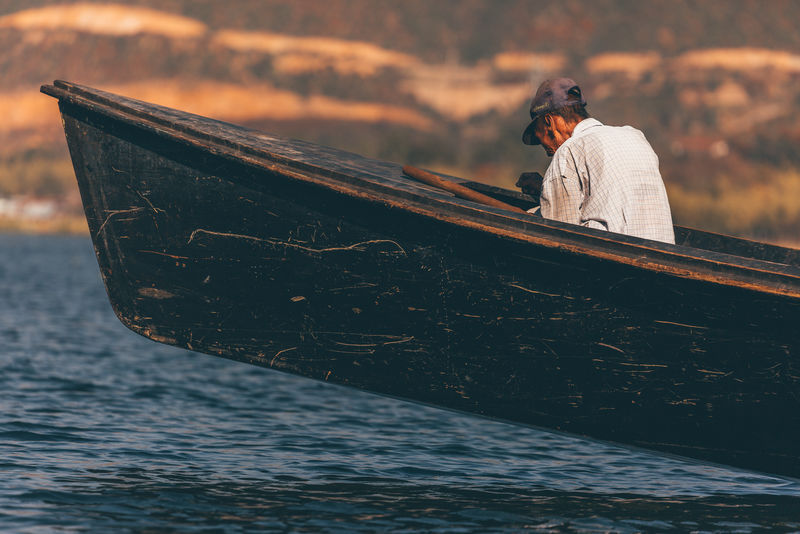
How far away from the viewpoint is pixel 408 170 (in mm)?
6172

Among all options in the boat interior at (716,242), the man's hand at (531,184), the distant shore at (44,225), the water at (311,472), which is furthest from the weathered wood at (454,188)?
the distant shore at (44,225)

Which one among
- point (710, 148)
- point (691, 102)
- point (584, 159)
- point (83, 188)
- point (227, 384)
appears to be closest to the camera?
point (584, 159)

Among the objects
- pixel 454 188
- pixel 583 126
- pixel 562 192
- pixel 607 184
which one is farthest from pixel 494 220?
pixel 454 188

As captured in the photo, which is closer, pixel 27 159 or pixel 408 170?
pixel 408 170

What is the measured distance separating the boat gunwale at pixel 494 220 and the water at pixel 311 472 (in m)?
1.57

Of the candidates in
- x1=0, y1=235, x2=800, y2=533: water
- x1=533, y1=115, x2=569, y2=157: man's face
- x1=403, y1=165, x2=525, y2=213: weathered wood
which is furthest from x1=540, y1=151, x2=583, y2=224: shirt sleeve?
x1=0, y1=235, x2=800, y2=533: water

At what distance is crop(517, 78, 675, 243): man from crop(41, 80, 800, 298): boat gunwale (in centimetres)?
40

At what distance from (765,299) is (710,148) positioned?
3056 inches

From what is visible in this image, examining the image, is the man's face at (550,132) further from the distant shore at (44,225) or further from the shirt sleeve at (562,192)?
the distant shore at (44,225)

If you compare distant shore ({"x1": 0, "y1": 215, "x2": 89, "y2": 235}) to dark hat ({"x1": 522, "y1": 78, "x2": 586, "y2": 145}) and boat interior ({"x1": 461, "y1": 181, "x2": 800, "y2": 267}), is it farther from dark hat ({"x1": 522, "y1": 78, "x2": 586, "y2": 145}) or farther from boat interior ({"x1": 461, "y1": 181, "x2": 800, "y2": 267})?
dark hat ({"x1": 522, "y1": 78, "x2": 586, "y2": 145})

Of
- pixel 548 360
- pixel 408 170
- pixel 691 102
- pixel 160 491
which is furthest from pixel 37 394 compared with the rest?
pixel 691 102

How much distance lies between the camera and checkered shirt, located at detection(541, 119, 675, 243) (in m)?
5.06

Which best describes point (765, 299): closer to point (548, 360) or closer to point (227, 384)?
point (548, 360)

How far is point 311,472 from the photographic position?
22.1 feet
